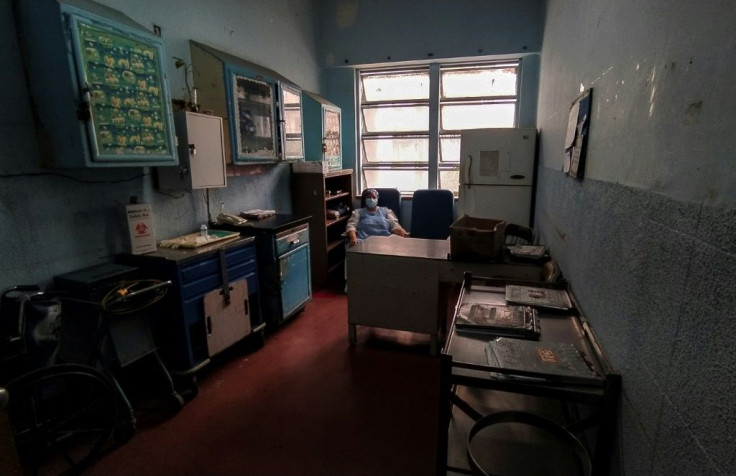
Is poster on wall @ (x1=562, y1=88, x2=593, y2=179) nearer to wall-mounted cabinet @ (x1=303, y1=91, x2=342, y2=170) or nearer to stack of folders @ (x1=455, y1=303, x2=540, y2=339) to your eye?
stack of folders @ (x1=455, y1=303, x2=540, y2=339)

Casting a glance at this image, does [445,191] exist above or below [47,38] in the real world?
below

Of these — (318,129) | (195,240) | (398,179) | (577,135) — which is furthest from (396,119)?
(577,135)

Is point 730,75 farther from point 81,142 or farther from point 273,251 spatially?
point 273,251

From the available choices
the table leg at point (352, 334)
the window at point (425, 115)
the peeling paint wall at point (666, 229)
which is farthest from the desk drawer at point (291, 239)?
the peeling paint wall at point (666, 229)

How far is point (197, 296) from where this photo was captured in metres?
2.39

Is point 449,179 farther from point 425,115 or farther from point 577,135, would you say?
point 577,135

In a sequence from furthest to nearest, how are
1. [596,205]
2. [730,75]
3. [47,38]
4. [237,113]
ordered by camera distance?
1. [237,113]
2. [47,38]
3. [596,205]
4. [730,75]

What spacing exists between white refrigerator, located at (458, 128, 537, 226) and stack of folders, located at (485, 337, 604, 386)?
8.61 ft

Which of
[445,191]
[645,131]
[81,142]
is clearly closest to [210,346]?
[81,142]

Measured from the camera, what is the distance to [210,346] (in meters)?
2.49

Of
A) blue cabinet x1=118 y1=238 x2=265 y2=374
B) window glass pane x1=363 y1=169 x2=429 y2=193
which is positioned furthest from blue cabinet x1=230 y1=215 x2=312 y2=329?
window glass pane x1=363 y1=169 x2=429 y2=193

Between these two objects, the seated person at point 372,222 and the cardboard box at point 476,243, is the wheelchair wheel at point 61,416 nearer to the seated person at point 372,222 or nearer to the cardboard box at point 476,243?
the cardboard box at point 476,243

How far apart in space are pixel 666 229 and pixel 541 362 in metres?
0.56

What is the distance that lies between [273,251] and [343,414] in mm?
1388
